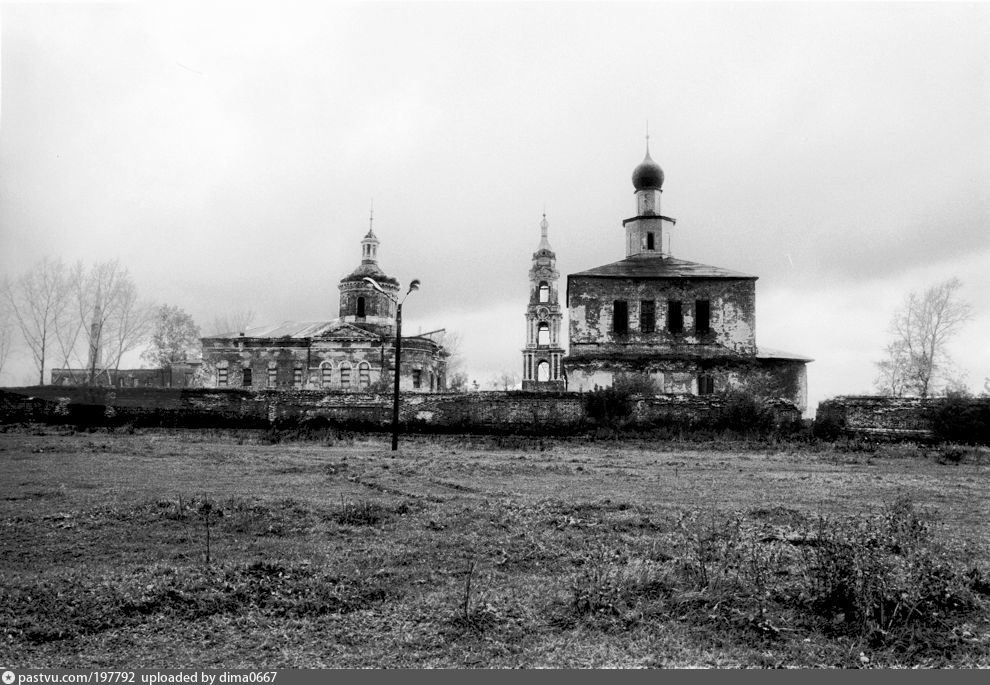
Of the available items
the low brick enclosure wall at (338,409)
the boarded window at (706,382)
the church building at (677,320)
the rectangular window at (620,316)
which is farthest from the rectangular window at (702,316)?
the low brick enclosure wall at (338,409)

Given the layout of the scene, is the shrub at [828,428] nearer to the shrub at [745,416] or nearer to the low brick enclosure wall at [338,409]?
the low brick enclosure wall at [338,409]

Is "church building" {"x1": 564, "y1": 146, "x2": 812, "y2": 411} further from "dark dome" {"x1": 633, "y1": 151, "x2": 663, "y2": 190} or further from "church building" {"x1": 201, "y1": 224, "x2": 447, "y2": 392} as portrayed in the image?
"church building" {"x1": 201, "y1": 224, "x2": 447, "y2": 392}

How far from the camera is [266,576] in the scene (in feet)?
19.0

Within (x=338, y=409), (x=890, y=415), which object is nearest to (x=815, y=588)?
(x=890, y=415)

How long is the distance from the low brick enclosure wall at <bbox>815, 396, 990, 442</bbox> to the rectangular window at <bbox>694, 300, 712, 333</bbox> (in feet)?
28.7

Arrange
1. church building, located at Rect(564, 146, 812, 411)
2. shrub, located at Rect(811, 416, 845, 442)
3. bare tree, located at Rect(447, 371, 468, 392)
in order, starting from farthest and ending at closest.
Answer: bare tree, located at Rect(447, 371, 468, 392)
church building, located at Rect(564, 146, 812, 411)
shrub, located at Rect(811, 416, 845, 442)

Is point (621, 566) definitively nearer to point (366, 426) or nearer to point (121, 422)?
point (366, 426)

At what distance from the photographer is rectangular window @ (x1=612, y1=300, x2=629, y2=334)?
31438mm

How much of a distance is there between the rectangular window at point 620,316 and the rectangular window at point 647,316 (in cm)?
62

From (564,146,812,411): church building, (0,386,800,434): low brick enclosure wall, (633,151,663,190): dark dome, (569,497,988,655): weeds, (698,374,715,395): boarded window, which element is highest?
(633,151,663,190): dark dome

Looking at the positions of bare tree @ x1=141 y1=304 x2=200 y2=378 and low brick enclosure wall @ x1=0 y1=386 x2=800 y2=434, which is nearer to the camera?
low brick enclosure wall @ x1=0 y1=386 x2=800 y2=434

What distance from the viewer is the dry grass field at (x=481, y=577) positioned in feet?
15.6

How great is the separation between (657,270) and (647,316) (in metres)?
2.29

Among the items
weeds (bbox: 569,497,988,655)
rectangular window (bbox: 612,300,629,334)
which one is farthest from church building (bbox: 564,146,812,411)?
weeds (bbox: 569,497,988,655)
